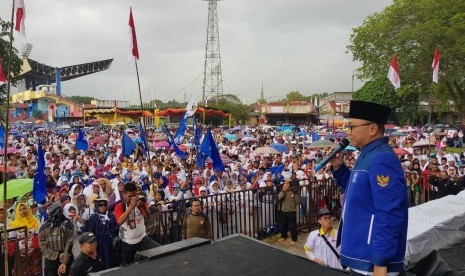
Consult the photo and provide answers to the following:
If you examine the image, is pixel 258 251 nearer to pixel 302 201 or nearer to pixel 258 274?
pixel 258 274

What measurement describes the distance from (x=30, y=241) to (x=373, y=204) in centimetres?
573

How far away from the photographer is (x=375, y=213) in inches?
94.6

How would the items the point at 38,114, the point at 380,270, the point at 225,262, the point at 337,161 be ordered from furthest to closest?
the point at 38,114, the point at 337,161, the point at 225,262, the point at 380,270

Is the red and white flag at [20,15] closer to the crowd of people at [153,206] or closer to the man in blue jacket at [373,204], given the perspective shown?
the crowd of people at [153,206]

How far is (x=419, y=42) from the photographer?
27578mm

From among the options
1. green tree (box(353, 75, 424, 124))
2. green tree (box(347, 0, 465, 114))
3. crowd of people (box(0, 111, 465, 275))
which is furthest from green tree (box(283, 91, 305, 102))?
crowd of people (box(0, 111, 465, 275))

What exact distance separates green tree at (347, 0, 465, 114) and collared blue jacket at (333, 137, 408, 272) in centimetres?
A: 2685

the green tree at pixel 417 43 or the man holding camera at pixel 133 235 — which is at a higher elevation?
the green tree at pixel 417 43

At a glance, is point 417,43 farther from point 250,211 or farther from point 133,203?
point 133,203

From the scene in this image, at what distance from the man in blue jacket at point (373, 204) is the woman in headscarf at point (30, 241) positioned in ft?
16.0

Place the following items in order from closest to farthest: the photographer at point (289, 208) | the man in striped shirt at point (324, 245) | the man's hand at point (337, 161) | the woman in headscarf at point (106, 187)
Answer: the man's hand at point (337, 161) < the man in striped shirt at point (324, 245) < the photographer at point (289, 208) < the woman in headscarf at point (106, 187)

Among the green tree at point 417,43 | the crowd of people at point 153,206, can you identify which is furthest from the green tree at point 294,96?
the crowd of people at point 153,206

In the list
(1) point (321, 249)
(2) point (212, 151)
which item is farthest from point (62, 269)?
(2) point (212, 151)

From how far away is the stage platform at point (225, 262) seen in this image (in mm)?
2299
